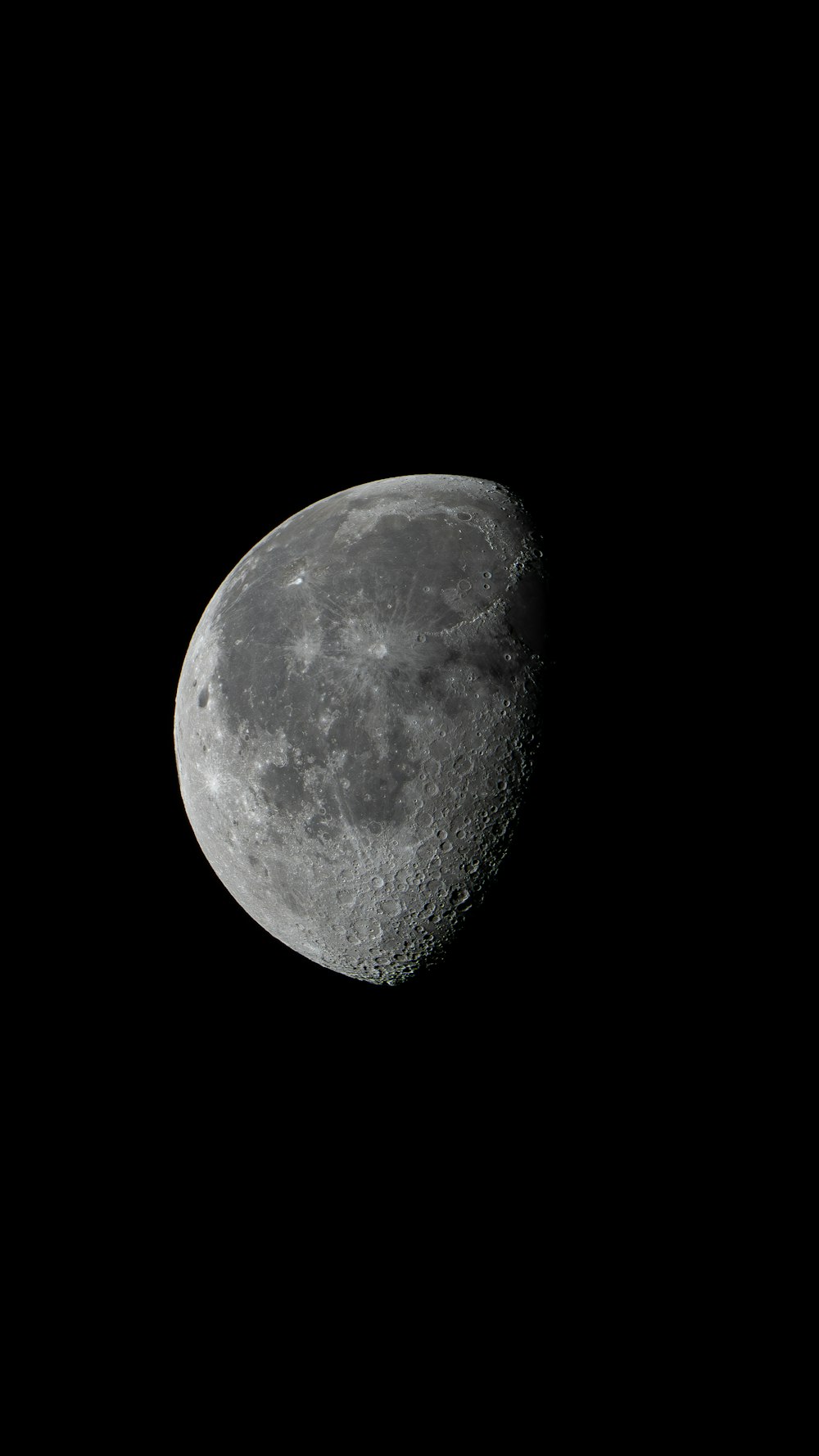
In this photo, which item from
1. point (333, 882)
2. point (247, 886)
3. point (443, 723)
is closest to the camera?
point (443, 723)

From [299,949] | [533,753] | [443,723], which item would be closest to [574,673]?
[533,753]

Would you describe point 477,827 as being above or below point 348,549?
below

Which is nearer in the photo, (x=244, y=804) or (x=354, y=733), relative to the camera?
(x=354, y=733)

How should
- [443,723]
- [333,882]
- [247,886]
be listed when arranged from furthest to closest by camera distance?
1. [247,886]
2. [333,882]
3. [443,723]

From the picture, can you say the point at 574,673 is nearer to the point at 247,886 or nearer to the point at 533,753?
the point at 533,753

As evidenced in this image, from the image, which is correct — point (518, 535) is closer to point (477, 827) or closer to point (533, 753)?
point (533, 753)

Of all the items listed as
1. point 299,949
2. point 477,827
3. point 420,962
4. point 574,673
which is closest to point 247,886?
point 299,949

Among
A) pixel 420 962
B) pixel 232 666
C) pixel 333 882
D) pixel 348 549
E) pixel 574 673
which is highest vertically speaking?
pixel 348 549
